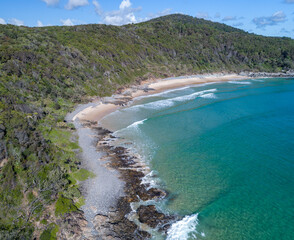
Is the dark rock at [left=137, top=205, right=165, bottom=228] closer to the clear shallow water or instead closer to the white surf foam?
the clear shallow water

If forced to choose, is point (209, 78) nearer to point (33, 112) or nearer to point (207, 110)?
point (207, 110)

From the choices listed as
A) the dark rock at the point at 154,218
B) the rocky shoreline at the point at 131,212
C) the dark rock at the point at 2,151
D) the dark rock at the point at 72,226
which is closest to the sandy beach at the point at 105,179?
the rocky shoreline at the point at 131,212

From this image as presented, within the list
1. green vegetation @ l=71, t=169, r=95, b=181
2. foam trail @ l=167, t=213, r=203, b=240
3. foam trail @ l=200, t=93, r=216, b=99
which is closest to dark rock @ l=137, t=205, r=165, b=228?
foam trail @ l=167, t=213, r=203, b=240

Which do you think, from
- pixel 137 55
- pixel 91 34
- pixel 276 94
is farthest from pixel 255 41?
pixel 91 34

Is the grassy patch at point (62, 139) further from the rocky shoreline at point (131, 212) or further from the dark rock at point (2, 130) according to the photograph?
the dark rock at point (2, 130)

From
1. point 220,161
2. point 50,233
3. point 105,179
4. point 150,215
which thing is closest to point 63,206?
point 50,233
